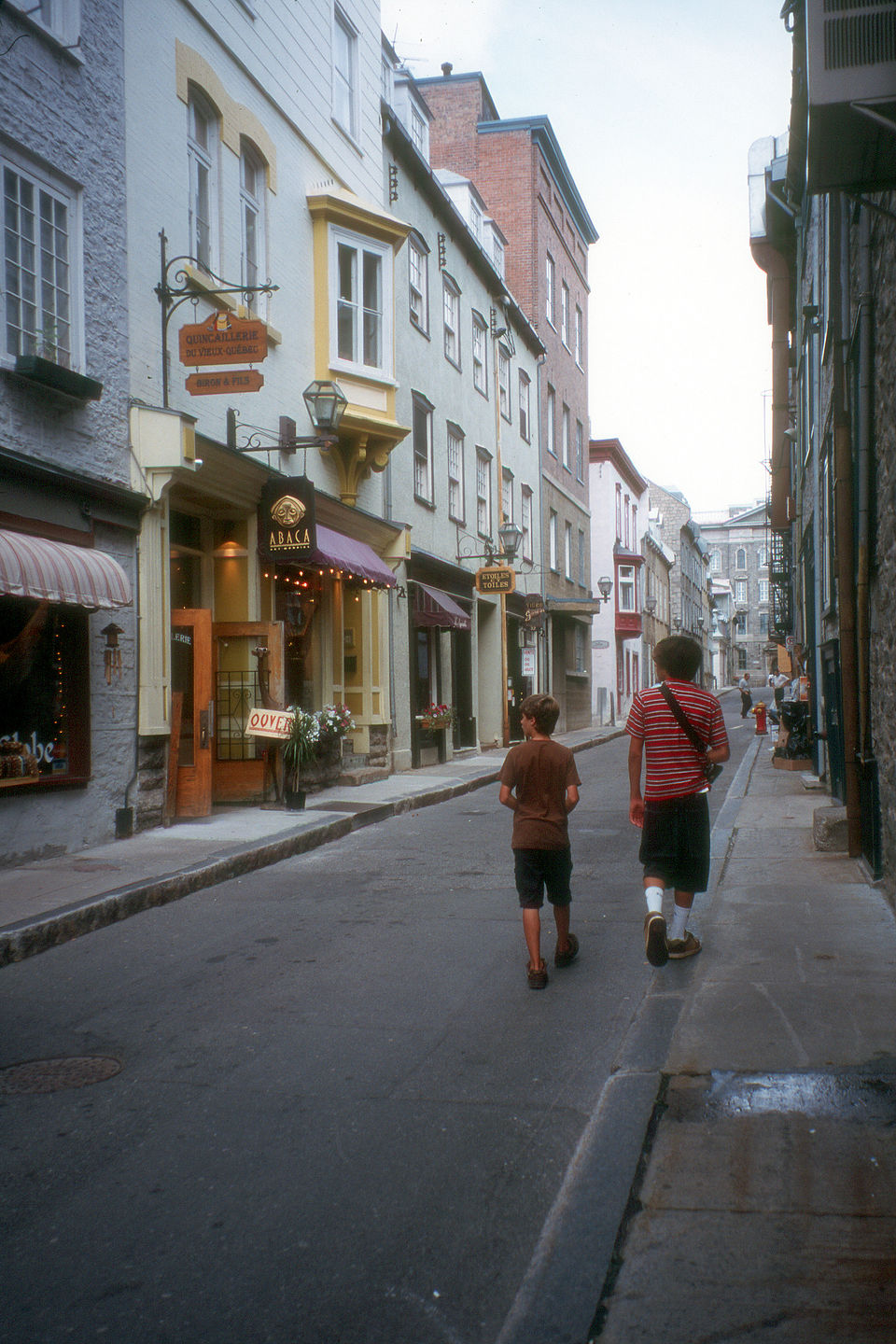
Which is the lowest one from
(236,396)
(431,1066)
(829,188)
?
(431,1066)

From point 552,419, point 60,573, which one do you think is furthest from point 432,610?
point 552,419

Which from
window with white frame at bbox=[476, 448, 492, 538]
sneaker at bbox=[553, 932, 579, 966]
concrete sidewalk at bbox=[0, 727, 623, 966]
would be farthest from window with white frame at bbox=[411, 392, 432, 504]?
sneaker at bbox=[553, 932, 579, 966]

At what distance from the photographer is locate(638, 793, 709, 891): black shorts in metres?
5.92

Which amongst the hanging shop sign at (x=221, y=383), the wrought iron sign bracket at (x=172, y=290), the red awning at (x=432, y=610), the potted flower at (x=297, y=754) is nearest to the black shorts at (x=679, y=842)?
the hanging shop sign at (x=221, y=383)

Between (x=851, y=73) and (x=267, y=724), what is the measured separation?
9.17m

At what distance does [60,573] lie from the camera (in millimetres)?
9148

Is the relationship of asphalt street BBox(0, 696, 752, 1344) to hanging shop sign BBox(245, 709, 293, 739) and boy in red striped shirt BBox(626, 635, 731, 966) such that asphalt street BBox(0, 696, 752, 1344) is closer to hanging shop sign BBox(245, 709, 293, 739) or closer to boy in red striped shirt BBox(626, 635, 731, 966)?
boy in red striped shirt BBox(626, 635, 731, 966)

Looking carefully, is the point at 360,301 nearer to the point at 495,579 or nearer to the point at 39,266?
the point at 39,266

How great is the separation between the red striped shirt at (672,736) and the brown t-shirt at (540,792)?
0.40m

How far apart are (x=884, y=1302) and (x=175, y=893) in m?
6.68

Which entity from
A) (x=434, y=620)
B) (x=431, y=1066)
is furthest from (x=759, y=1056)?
(x=434, y=620)

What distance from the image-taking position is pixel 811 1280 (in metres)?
2.85

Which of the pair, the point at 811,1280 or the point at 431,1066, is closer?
the point at 811,1280

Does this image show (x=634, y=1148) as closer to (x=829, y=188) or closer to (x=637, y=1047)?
(x=637, y=1047)
